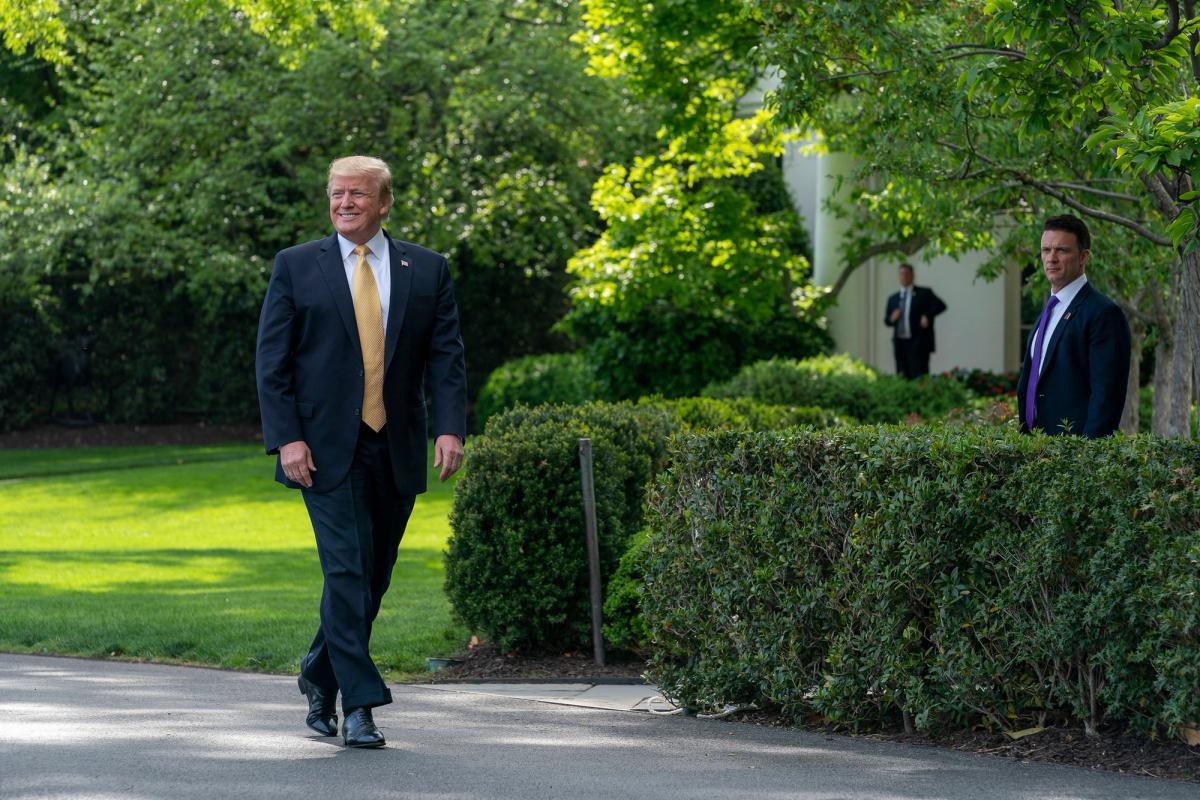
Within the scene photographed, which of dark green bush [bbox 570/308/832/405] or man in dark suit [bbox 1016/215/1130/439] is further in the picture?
dark green bush [bbox 570/308/832/405]

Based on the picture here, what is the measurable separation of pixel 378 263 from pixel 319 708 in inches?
66.6

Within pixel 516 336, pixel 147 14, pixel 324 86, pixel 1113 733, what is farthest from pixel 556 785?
pixel 516 336

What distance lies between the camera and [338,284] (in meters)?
6.30

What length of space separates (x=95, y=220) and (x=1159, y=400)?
54.8 feet

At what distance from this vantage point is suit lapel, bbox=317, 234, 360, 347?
6.27 metres

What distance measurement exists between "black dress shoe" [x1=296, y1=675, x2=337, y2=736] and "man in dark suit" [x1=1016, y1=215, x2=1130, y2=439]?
3.06 m

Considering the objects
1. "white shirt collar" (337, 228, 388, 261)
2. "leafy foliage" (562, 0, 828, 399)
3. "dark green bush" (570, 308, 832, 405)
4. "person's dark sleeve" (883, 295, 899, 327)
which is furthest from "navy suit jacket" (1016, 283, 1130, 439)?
"dark green bush" (570, 308, 832, 405)

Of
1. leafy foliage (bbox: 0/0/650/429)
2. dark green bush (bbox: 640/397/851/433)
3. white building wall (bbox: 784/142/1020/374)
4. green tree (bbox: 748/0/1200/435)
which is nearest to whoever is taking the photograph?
green tree (bbox: 748/0/1200/435)

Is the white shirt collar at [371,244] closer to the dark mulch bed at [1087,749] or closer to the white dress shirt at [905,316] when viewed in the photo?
the dark mulch bed at [1087,749]

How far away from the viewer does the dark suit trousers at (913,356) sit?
68.0 ft

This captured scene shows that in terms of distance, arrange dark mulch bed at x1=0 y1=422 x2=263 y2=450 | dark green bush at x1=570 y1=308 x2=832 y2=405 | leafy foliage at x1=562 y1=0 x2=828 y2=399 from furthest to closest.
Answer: dark mulch bed at x1=0 y1=422 x2=263 y2=450, dark green bush at x1=570 y1=308 x2=832 y2=405, leafy foliage at x1=562 y1=0 x2=828 y2=399

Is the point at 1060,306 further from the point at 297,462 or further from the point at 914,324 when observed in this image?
the point at 914,324

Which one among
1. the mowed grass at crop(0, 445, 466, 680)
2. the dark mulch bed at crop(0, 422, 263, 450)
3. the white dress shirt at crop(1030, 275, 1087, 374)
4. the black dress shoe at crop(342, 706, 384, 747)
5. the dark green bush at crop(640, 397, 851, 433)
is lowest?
the mowed grass at crop(0, 445, 466, 680)

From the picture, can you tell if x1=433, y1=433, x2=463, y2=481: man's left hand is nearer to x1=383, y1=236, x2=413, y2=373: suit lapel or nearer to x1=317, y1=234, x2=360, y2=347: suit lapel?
x1=383, y1=236, x2=413, y2=373: suit lapel
